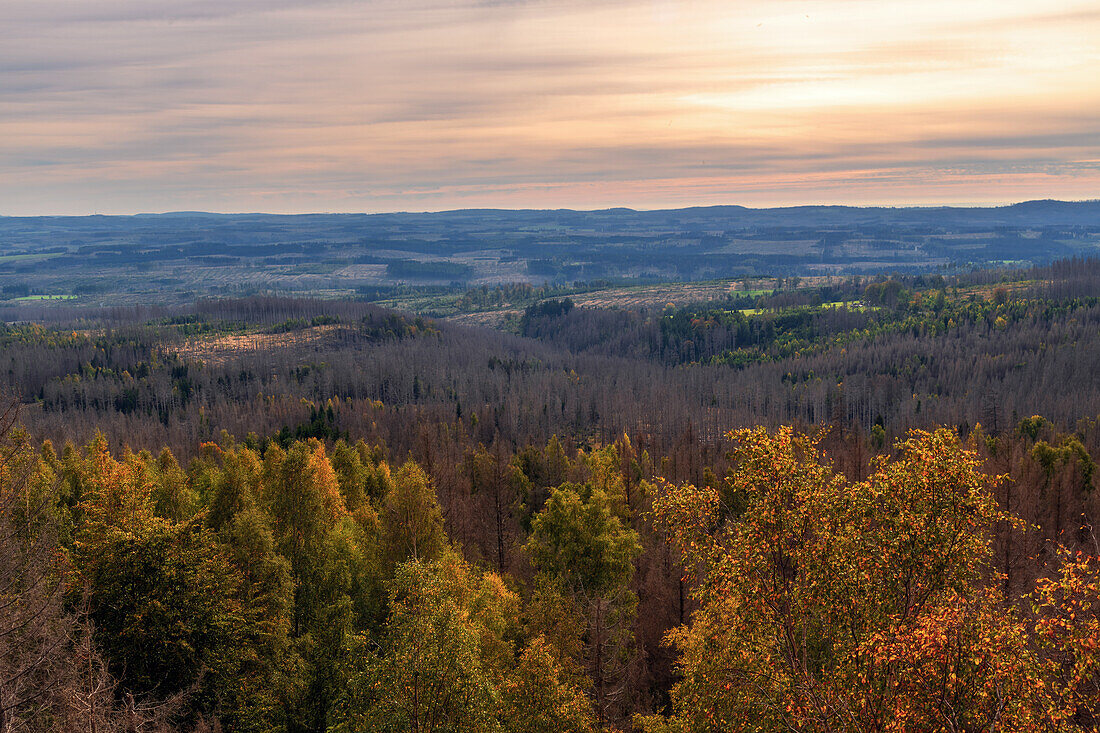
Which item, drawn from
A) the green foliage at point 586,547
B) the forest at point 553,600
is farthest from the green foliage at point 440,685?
the green foliage at point 586,547

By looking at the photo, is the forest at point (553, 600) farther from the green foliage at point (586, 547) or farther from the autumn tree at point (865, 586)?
the green foliage at point (586, 547)

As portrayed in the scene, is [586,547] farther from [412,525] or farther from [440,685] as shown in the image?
[440,685]

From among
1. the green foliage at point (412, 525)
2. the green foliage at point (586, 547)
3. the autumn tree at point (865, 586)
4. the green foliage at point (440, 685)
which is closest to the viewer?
the autumn tree at point (865, 586)

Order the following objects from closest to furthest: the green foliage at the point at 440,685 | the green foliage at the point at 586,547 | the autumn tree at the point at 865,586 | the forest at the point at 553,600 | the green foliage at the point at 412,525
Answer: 1. the autumn tree at the point at 865,586
2. the forest at the point at 553,600
3. the green foliage at the point at 440,685
4. the green foliage at the point at 412,525
5. the green foliage at the point at 586,547

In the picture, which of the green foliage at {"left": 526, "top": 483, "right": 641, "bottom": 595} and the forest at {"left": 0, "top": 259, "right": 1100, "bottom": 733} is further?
the green foliage at {"left": 526, "top": 483, "right": 641, "bottom": 595}

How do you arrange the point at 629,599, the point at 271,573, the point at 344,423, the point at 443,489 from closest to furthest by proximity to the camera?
the point at 271,573 → the point at 629,599 → the point at 443,489 → the point at 344,423

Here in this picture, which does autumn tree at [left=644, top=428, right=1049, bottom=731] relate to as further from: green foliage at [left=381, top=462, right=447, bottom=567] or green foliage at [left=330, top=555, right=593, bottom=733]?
green foliage at [left=381, top=462, right=447, bottom=567]

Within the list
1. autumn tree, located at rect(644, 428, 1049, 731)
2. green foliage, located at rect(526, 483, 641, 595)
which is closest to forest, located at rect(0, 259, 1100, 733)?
autumn tree, located at rect(644, 428, 1049, 731)

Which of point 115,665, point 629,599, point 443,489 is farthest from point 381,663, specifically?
point 443,489

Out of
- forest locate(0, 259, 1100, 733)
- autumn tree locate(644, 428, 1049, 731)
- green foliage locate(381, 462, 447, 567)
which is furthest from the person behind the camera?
green foliage locate(381, 462, 447, 567)

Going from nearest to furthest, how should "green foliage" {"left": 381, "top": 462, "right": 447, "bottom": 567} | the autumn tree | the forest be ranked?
the autumn tree, the forest, "green foliage" {"left": 381, "top": 462, "right": 447, "bottom": 567}

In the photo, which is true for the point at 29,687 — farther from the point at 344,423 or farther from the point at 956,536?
the point at 344,423
